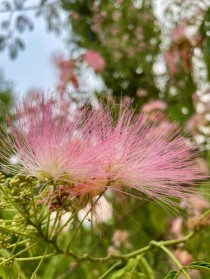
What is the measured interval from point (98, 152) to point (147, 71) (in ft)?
11.0

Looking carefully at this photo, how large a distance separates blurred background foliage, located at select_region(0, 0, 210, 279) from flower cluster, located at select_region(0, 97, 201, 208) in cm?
60

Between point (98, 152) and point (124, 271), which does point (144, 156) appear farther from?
point (124, 271)

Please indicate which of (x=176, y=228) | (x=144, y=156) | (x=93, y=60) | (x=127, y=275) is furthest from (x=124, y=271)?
(x=93, y=60)

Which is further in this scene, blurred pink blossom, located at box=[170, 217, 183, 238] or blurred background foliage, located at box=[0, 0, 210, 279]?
blurred pink blossom, located at box=[170, 217, 183, 238]

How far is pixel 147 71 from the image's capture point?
4566mm

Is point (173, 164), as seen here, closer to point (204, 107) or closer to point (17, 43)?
point (204, 107)

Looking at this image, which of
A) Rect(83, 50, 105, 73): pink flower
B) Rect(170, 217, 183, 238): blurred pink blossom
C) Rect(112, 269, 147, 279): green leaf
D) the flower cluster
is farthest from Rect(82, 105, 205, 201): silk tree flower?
Rect(83, 50, 105, 73): pink flower

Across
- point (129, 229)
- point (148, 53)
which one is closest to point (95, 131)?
point (129, 229)

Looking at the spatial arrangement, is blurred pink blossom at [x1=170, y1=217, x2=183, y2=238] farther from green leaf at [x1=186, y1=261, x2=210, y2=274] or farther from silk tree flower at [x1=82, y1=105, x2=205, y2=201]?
green leaf at [x1=186, y1=261, x2=210, y2=274]

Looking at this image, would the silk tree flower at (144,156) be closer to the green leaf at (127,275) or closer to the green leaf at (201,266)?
the green leaf at (201,266)

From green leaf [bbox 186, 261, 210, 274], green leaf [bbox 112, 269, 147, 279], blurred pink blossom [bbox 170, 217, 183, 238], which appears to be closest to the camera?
green leaf [bbox 186, 261, 210, 274]

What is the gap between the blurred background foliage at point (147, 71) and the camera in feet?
8.29

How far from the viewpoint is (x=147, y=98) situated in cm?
482

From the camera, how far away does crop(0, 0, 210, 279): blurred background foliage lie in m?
2.53
